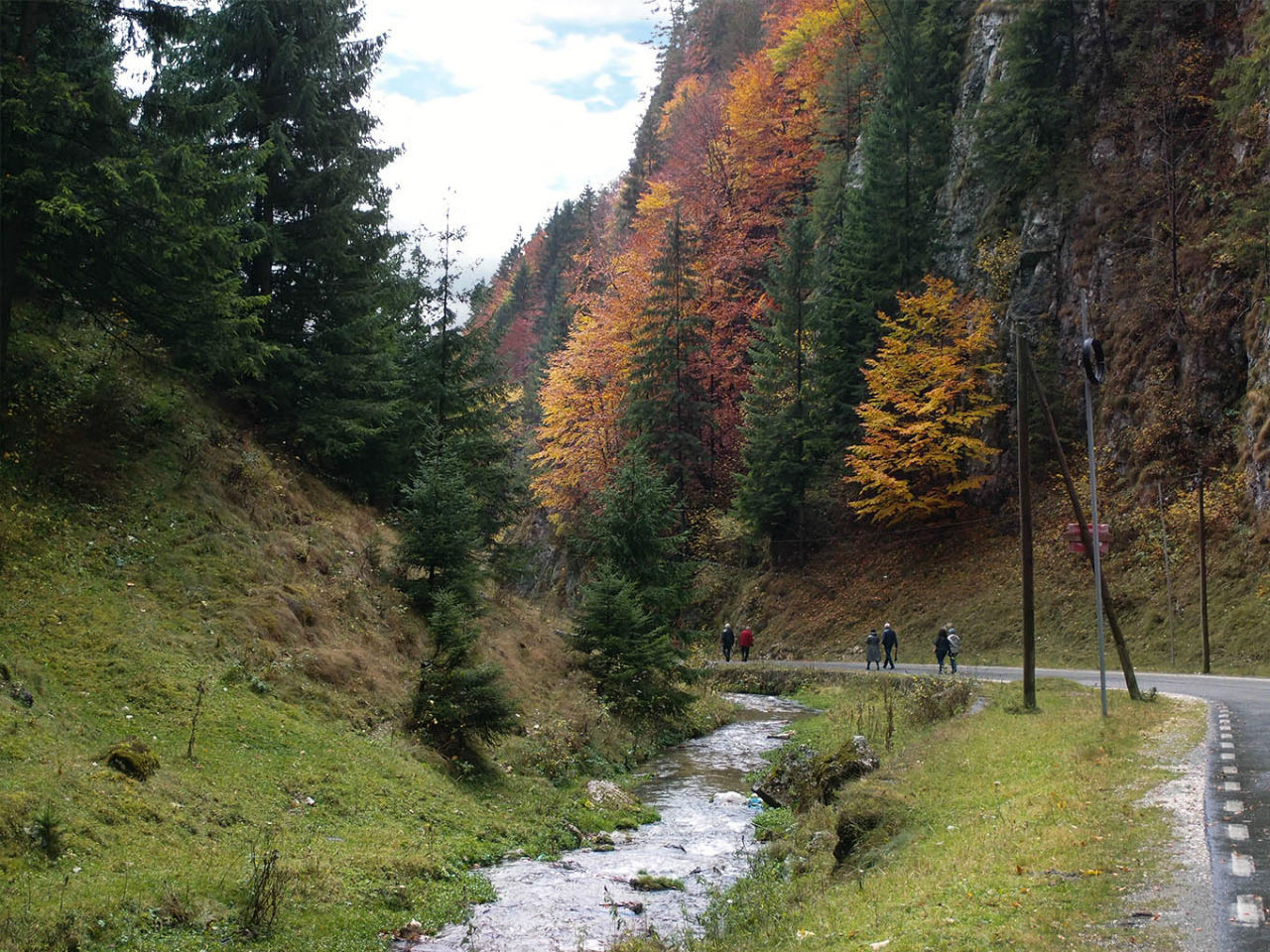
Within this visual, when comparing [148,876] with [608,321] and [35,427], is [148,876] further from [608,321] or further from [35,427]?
[608,321]

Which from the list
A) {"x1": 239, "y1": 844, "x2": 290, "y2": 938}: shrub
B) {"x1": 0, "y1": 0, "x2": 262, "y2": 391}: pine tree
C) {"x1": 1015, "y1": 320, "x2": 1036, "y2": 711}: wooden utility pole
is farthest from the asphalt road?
{"x1": 0, "y1": 0, "x2": 262, "y2": 391}: pine tree

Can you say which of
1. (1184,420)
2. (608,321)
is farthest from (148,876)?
(608,321)

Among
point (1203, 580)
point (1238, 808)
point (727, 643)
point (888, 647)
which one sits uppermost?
point (1203, 580)

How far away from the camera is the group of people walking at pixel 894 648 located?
29.3 metres

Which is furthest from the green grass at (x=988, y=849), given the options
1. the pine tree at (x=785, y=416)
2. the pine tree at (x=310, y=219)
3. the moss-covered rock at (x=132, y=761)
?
the pine tree at (x=785, y=416)

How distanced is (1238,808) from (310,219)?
22.8 m

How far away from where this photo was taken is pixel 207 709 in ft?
43.4

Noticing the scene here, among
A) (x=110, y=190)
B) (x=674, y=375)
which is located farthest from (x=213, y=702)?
(x=674, y=375)

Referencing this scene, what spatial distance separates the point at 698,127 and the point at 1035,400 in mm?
35709

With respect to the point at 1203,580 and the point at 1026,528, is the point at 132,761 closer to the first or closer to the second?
the point at 1026,528

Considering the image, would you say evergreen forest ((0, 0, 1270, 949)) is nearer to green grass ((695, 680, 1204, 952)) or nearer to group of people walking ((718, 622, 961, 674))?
group of people walking ((718, 622, 961, 674))

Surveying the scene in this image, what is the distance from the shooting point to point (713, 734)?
2577 centimetres

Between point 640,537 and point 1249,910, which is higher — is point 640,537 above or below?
above

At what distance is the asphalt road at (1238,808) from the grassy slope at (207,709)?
26.1ft
